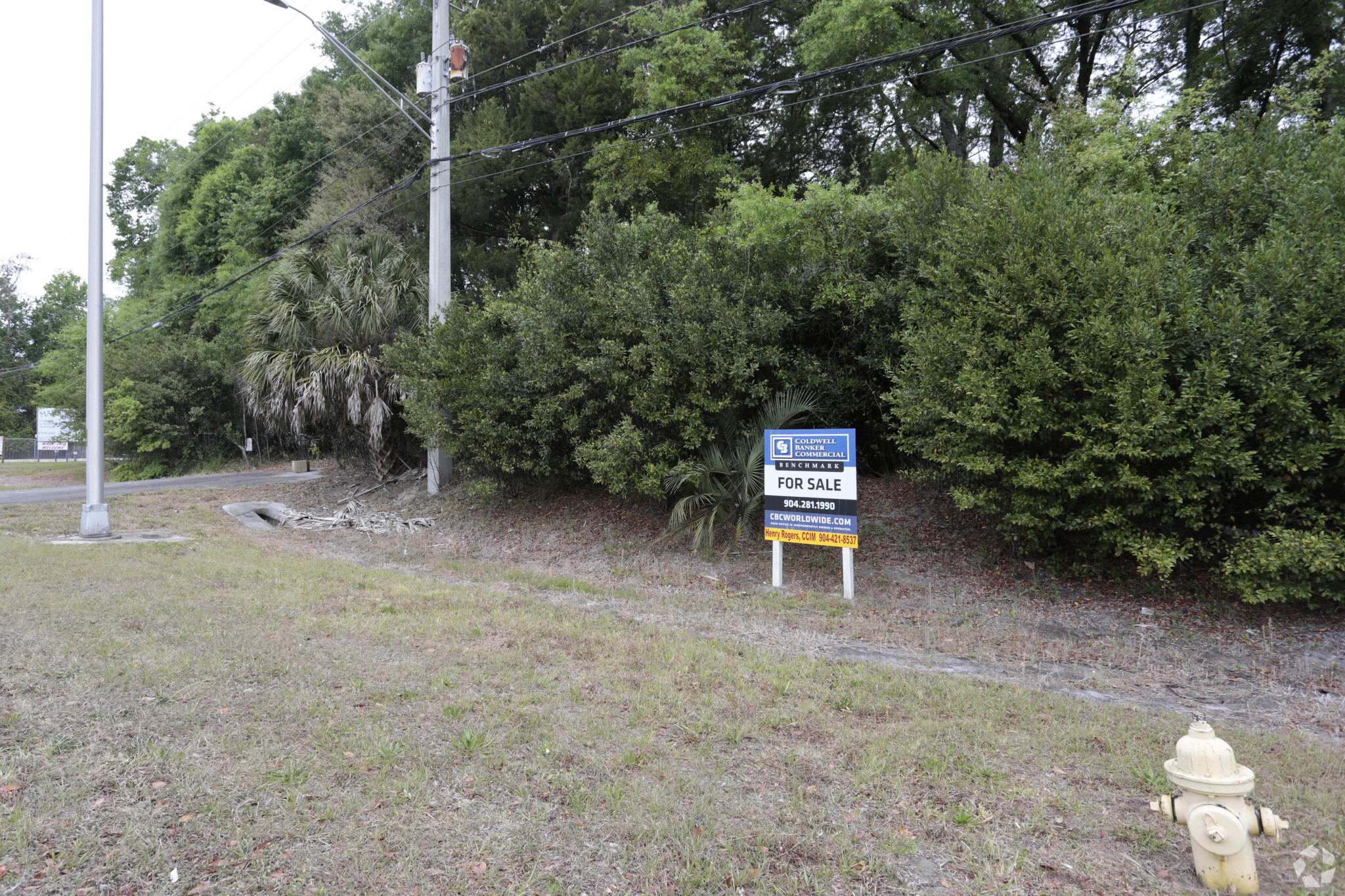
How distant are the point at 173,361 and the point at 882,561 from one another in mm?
27659

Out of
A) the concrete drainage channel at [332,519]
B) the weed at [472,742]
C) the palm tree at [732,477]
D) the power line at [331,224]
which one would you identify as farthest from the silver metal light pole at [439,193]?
the weed at [472,742]

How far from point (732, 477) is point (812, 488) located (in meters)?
2.22

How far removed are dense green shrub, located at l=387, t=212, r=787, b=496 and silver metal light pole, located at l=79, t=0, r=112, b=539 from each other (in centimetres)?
472

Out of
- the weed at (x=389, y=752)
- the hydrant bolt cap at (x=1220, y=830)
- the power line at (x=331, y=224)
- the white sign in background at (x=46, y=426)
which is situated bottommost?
the weed at (x=389, y=752)

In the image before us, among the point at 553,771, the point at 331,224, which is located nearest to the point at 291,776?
the point at 553,771

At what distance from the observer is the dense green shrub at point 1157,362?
21.7 feet

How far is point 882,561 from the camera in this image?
9.80 metres

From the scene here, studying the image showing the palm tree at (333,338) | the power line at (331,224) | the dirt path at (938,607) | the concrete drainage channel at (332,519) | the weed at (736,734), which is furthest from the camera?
the palm tree at (333,338)

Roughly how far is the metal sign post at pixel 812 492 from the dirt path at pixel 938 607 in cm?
63

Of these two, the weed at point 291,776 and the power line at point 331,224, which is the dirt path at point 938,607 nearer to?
the weed at point 291,776

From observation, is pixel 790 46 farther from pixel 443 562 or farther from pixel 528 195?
pixel 443 562

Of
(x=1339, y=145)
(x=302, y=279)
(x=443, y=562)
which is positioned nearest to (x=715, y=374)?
(x=443, y=562)

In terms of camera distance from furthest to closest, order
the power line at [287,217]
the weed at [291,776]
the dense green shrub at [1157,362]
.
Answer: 1. the power line at [287,217]
2. the dense green shrub at [1157,362]
3. the weed at [291,776]

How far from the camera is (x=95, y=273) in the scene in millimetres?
12453
